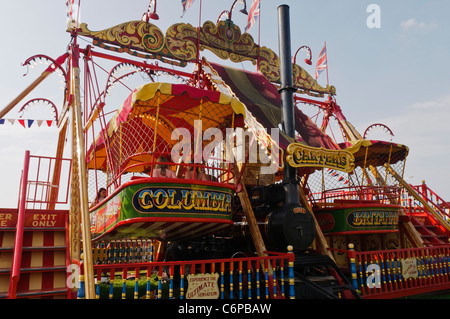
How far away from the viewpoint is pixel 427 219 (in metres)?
11.0

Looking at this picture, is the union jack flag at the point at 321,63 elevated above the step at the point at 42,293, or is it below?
above

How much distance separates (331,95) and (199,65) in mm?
6018

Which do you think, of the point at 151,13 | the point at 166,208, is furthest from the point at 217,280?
the point at 151,13

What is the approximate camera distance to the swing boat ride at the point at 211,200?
4934 mm

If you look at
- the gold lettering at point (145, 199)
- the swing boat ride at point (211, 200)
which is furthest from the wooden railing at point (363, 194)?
the gold lettering at point (145, 199)

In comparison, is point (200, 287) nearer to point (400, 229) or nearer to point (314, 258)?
point (314, 258)

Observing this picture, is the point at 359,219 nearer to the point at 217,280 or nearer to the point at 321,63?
the point at 217,280

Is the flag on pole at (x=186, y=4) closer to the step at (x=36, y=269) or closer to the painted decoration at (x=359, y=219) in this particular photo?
the painted decoration at (x=359, y=219)

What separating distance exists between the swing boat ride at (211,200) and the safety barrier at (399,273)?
0.04 metres

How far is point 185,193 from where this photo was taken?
5.18 m

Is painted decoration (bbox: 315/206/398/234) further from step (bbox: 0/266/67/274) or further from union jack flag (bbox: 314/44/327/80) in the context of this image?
union jack flag (bbox: 314/44/327/80)

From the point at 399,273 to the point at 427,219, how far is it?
17.0ft
